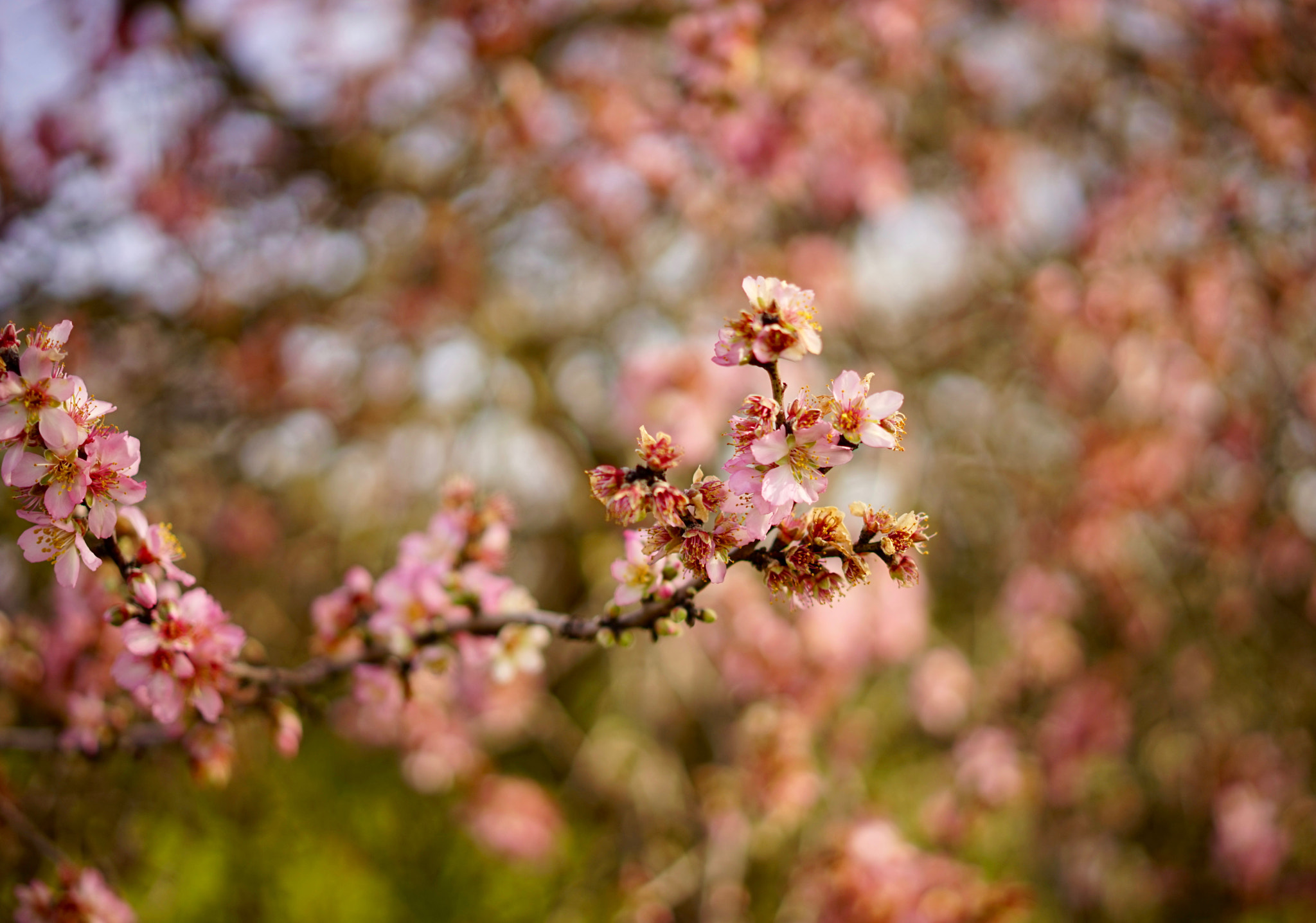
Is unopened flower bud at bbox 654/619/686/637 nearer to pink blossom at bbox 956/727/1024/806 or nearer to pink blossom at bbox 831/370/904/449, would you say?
pink blossom at bbox 831/370/904/449

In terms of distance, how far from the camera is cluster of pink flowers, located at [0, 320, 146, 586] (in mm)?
1059

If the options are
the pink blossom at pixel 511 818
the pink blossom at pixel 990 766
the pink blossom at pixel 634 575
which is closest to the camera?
the pink blossom at pixel 634 575

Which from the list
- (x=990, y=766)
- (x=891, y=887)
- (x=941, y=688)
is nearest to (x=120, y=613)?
(x=891, y=887)

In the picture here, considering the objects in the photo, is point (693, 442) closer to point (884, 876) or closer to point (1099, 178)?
point (884, 876)

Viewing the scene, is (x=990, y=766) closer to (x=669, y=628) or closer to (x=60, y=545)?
(x=669, y=628)

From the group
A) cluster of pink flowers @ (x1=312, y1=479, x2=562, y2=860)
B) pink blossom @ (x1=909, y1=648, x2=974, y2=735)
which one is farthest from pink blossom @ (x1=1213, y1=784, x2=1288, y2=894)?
cluster of pink flowers @ (x1=312, y1=479, x2=562, y2=860)

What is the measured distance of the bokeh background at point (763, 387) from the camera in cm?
321

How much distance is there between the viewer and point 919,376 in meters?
4.00

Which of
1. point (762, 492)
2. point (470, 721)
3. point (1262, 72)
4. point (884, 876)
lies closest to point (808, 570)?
point (762, 492)

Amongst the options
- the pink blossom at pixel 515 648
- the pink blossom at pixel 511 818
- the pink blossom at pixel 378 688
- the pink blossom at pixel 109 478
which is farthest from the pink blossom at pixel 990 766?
the pink blossom at pixel 109 478

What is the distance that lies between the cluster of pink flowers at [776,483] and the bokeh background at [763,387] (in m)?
1.77

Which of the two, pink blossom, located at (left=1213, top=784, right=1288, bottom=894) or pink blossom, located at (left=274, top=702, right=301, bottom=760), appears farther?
pink blossom, located at (left=1213, top=784, right=1288, bottom=894)

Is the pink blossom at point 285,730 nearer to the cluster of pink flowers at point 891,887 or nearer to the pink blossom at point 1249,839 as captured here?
the cluster of pink flowers at point 891,887

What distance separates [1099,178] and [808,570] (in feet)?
14.4
